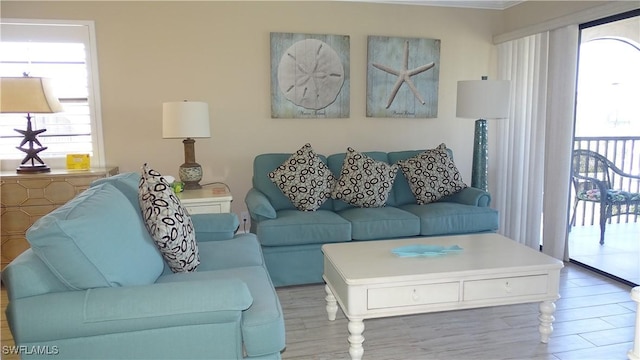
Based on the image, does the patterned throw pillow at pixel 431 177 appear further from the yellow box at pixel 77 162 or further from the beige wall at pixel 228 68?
the yellow box at pixel 77 162

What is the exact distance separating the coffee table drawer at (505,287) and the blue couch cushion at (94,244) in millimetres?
1535

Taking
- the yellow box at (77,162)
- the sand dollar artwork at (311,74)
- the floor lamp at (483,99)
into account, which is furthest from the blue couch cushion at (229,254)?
the floor lamp at (483,99)

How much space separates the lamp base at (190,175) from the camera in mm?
3545

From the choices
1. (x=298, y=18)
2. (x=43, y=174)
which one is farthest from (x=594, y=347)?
(x=43, y=174)

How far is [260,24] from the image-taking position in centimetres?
397

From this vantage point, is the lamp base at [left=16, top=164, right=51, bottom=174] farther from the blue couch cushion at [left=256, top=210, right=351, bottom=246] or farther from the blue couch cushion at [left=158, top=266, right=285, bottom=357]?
the blue couch cushion at [left=158, top=266, right=285, bottom=357]

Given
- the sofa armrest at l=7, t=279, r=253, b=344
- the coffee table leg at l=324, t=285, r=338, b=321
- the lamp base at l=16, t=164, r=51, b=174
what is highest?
the lamp base at l=16, t=164, r=51, b=174

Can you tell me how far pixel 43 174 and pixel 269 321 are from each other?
2.58 metres

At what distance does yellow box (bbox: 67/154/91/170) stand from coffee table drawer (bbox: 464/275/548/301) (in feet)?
10.2

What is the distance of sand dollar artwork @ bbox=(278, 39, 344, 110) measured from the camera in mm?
4035

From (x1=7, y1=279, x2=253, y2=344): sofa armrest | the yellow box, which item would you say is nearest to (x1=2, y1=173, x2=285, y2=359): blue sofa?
(x1=7, y1=279, x2=253, y2=344): sofa armrest

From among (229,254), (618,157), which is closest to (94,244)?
(229,254)

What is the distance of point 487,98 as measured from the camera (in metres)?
3.55

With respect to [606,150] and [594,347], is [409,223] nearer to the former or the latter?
[594,347]
